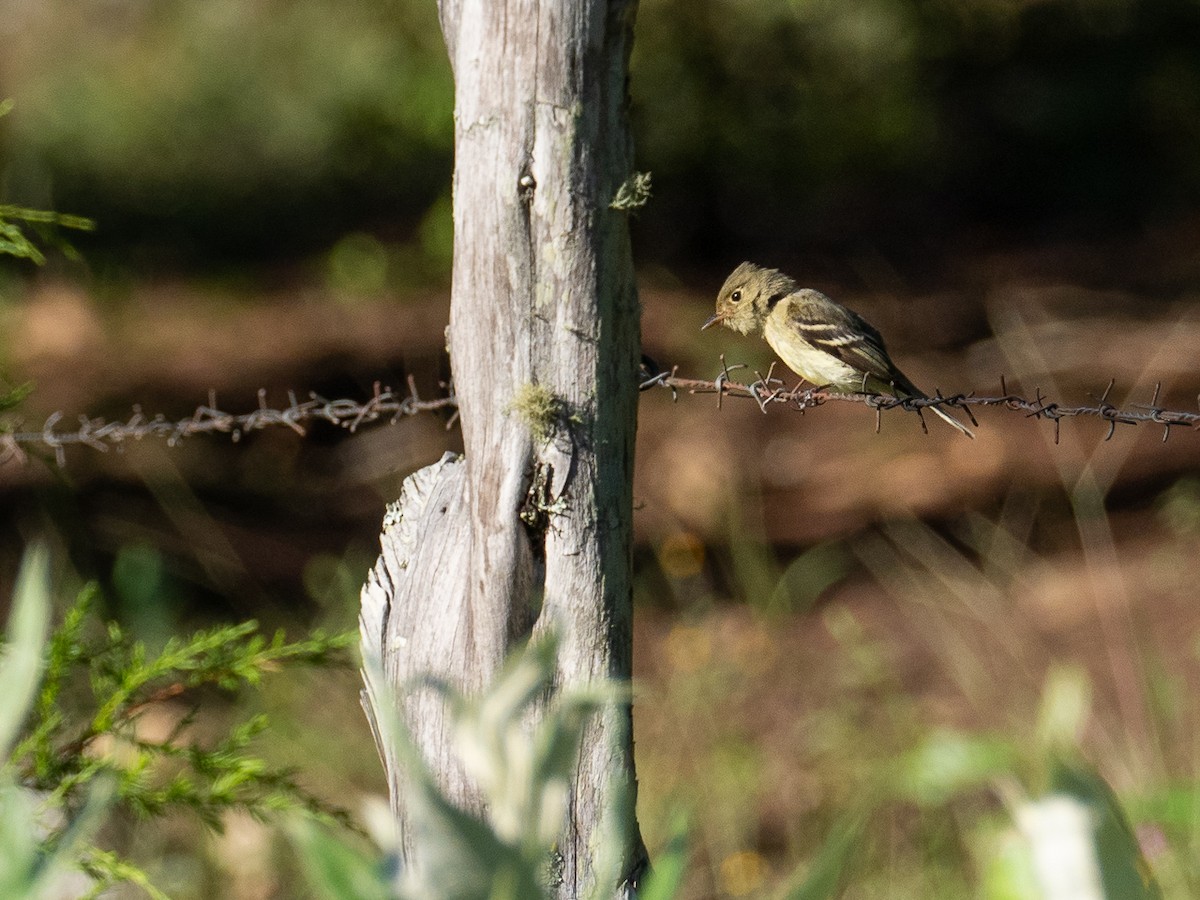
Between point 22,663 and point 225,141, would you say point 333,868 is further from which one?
point 225,141

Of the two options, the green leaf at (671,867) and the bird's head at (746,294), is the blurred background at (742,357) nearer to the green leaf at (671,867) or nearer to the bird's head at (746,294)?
the bird's head at (746,294)

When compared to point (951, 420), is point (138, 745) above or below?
below

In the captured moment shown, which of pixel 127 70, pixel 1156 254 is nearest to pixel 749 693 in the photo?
pixel 1156 254

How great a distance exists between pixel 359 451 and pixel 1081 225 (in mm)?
7711

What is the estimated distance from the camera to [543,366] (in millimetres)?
2408

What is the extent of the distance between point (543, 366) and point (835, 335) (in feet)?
6.50

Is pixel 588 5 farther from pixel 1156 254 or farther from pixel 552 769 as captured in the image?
pixel 1156 254

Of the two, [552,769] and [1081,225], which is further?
[1081,225]

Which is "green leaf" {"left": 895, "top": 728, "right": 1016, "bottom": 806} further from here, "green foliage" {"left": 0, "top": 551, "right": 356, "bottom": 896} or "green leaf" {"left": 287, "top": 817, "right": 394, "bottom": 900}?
"green foliage" {"left": 0, "top": 551, "right": 356, "bottom": 896}

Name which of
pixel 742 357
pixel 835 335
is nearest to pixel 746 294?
pixel 835 335

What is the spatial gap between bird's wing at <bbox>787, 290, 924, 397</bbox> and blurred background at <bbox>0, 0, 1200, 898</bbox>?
1073mm

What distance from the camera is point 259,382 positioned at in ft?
38.1

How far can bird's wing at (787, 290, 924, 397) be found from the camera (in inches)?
164

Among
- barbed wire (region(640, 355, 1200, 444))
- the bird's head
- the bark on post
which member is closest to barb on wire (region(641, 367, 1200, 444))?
barbed wire (region(640, 355, 1200, 444))
